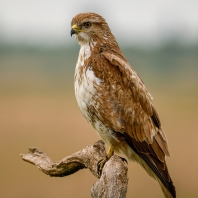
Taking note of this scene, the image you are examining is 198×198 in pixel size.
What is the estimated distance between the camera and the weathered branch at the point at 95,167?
274 inches

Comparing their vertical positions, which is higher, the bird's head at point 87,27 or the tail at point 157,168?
the bird's head at point 87,27

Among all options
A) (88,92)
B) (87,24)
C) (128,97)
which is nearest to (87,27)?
(87,24)

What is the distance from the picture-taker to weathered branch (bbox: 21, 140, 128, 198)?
6967 millimetres

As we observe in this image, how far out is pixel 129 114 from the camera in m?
8.48

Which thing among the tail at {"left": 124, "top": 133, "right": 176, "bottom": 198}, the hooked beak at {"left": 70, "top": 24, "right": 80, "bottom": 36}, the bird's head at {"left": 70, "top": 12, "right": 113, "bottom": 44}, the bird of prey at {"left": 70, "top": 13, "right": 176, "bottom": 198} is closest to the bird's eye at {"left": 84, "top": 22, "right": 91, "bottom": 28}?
the bird's head at {"left": 70, "top": 12, "right": 113, "bottom": 44}

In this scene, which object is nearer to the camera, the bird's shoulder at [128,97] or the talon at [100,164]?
the talon at [100,164]

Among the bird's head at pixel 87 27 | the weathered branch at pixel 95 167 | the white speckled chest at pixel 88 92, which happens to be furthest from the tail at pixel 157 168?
the bird's head at pixel 87 27

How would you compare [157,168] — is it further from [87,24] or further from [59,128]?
[59,128]

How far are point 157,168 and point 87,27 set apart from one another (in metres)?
2.25

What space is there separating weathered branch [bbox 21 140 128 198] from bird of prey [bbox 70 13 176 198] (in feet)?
0.73

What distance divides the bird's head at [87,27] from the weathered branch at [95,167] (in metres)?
1.56

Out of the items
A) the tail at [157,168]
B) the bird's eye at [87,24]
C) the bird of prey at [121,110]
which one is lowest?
the tail at [157,168]

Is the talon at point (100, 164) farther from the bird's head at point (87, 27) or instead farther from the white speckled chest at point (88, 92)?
the bird's head at point (87, 27)

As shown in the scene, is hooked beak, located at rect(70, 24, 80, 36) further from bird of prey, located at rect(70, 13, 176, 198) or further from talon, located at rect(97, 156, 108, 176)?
talon, located at rect(97, 156, 108, 176)
